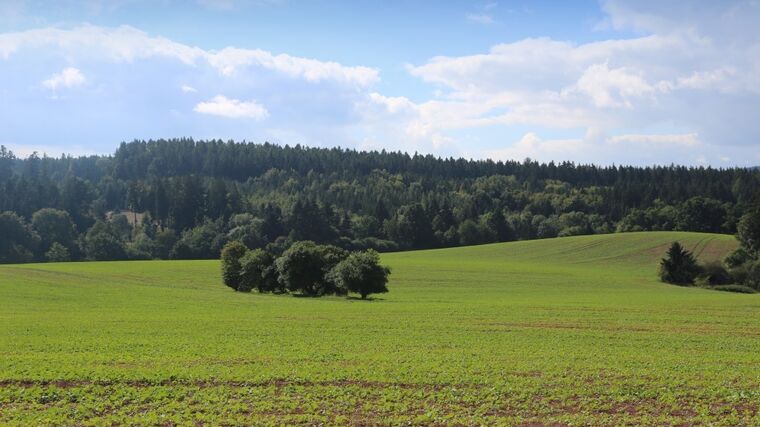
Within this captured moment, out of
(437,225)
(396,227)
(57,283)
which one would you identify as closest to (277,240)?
(396,227)

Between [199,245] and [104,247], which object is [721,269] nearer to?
[199,245]

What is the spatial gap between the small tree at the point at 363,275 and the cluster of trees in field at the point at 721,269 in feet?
152

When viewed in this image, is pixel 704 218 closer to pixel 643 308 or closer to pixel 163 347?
pixel 643 308

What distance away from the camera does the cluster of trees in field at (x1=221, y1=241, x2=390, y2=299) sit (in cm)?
6881

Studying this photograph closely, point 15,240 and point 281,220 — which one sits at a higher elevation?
point 281,220

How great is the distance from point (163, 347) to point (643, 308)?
39504 millimetres

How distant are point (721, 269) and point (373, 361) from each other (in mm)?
81592

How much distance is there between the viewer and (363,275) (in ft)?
224

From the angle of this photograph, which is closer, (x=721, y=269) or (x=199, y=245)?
(x=721, y=269)

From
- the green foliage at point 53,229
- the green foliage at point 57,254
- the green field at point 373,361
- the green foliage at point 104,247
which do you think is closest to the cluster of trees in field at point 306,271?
the green field at point 373,361

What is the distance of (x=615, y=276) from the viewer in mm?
94375

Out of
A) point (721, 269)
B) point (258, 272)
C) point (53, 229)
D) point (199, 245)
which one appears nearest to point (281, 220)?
point (199, 245)

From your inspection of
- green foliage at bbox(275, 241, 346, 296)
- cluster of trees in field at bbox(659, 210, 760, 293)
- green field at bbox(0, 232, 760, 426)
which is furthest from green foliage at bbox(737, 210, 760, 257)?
green foliage at bbox(275, 241, 346, 296)

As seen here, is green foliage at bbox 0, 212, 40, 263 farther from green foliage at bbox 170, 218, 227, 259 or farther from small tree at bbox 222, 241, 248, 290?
small tree at bbox 222, 241, 248, 290
